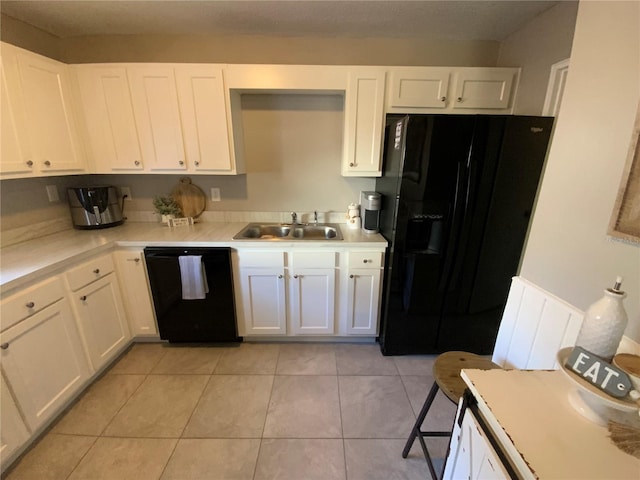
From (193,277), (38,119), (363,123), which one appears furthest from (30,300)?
(363,123)

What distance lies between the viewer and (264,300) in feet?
7.24

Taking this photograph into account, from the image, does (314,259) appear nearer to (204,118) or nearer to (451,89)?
(204,118)

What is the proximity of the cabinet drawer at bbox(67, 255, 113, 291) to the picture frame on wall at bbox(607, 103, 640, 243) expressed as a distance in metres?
2.65

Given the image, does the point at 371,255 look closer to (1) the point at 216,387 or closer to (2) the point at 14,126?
(1) the point at 216,387

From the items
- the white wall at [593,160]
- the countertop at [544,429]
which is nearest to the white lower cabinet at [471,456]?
the countertop at [544,429]

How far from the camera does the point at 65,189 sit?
2287 mm

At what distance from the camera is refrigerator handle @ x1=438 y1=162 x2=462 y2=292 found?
5.96 ft

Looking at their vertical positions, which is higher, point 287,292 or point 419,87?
point 419,87

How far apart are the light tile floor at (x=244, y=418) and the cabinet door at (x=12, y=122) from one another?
155 cm

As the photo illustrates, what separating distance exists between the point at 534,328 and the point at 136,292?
8.54 ft

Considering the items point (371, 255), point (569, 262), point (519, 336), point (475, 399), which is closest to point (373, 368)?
point (371, 255)

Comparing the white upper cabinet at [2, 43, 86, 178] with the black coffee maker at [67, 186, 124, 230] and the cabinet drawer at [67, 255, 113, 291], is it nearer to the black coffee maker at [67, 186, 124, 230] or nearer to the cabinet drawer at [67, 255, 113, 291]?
the black coffee maker at [67, 186, 124, 230]

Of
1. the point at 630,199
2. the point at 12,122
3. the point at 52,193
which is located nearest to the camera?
the point at 630,199

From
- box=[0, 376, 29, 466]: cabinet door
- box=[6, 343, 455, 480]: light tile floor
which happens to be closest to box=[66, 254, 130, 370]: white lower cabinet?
box=[6, 343, 455, 480]: light tile floor
